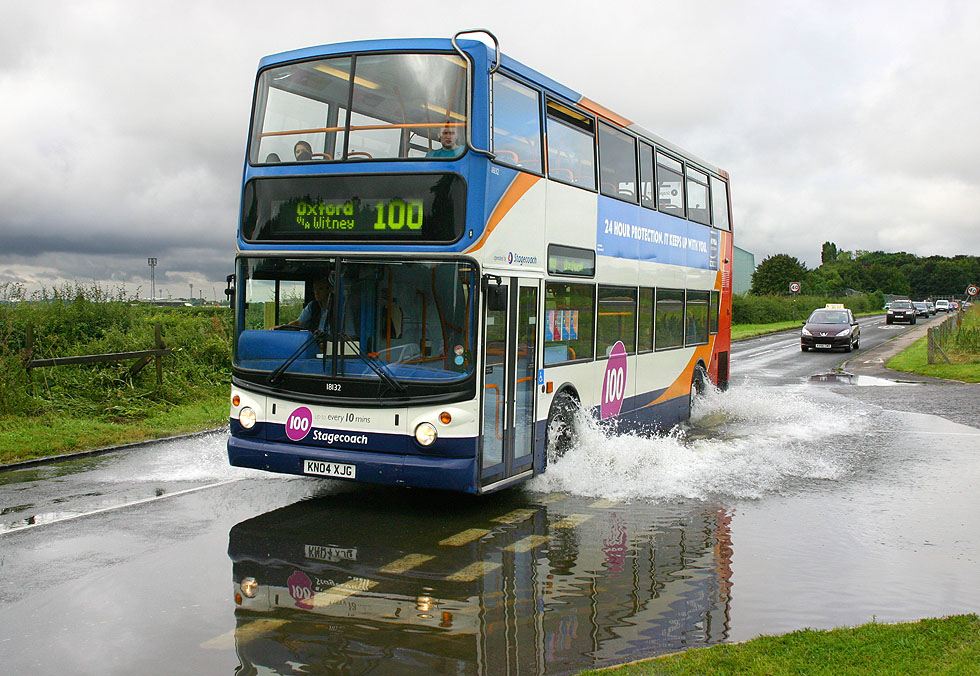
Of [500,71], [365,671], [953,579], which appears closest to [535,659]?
[365,671]

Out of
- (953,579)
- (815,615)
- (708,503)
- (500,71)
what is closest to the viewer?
(815,615)

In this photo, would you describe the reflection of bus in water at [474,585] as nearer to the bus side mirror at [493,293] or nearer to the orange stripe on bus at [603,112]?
the bus side mirror at [493,293]

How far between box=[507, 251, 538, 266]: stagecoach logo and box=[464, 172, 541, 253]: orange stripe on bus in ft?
1.36

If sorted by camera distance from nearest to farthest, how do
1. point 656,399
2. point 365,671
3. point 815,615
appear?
point 365,671 < point 815,615 < point 656,399

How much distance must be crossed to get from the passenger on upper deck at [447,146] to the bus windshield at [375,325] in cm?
98

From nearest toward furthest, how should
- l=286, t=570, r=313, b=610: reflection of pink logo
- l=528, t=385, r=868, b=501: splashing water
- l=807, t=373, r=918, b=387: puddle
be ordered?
l=286, t=570, r=313, b=610: reflection of pink logo < l=528, t=385, r=868, b=501: splashing water < l=807, t=373, r=918, b=387: puddle

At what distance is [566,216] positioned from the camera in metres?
10.4

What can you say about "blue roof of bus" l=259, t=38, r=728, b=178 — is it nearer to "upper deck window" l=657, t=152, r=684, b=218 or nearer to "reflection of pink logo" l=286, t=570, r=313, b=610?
"upper deck window" l=657, t=152, r=684, b=218

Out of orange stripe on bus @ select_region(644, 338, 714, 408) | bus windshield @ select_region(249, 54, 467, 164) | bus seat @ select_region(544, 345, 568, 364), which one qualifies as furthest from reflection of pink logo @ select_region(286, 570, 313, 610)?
orange stripe on bus @ select_region(644, 338, 714, 408)

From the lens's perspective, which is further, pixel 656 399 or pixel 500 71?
pixel 656 399

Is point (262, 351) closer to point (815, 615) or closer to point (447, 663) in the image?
point (447, 663)

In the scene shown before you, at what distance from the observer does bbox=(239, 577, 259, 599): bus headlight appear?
639cm

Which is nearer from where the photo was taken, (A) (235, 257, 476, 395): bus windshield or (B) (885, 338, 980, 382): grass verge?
(A) (235, 257, 476, 395): bus windshield

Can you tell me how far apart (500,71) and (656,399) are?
660 centimetres
